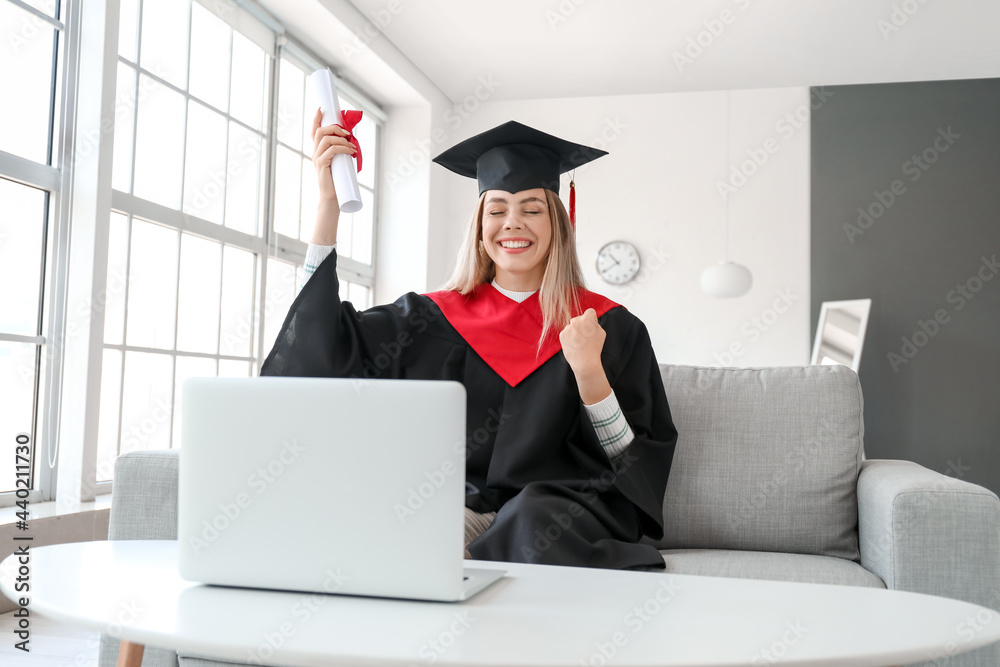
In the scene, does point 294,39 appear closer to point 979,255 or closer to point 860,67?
point 860,67

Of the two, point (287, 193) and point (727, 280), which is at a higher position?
point (287, 193)

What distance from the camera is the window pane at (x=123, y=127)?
3.50 metres

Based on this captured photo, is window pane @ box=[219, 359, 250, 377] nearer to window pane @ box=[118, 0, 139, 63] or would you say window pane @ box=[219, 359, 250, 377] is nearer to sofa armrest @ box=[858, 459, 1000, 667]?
window pane @ box=[118, 0, 139, 63]

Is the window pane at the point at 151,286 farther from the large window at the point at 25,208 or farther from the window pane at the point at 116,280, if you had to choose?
the large window at the point at 25,208

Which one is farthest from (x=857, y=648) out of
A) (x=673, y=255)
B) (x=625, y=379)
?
(x=673, y=255)

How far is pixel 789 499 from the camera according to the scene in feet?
6.43

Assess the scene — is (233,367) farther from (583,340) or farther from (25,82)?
(583,340)

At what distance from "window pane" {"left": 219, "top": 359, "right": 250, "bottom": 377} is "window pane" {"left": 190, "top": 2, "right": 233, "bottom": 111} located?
125 centimetres

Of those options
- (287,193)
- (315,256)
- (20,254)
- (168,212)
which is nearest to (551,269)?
(315,256)

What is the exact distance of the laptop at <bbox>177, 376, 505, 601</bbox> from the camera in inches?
34.6

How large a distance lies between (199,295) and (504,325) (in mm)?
2548

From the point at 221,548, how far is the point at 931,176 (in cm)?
595

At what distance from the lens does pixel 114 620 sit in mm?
799

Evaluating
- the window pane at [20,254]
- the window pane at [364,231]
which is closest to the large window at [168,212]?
the window pane at [20,254]
